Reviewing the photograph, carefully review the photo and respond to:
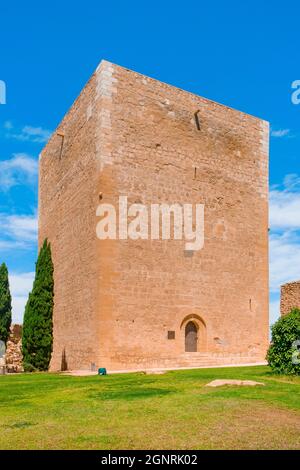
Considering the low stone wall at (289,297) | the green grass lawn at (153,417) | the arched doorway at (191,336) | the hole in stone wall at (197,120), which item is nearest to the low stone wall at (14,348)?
the arched doorway at (191,336)

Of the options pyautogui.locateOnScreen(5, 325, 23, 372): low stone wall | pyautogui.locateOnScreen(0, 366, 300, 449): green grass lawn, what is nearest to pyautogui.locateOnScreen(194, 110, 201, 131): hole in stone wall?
pyautogui.locateOnScreen(0, 366, 300, 449): green grass lawn

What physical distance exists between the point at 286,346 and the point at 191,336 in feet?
21.4

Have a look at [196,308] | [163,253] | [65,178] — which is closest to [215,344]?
[196,308]

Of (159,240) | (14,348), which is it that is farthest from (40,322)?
(159,240)

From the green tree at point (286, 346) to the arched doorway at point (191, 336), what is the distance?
580 cm

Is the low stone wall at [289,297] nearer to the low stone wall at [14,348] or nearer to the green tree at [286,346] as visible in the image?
the green tree at [286,346]

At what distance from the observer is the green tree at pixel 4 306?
23.4 metres

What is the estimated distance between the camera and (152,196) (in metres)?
16.9

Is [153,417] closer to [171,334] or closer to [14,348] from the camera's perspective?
[171,334]

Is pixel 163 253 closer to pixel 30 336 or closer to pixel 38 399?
pixel 30 336

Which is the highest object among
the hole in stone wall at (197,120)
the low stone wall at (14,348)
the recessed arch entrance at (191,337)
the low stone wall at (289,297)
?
the hole in stone wall at (197,120)

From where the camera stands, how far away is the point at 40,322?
19578 mm

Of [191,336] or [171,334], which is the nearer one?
[171,334]
